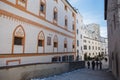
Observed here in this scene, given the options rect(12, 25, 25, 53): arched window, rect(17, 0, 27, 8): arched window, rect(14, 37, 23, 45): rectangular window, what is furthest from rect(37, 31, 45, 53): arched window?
rect(17, 0, 27, 8): arched window

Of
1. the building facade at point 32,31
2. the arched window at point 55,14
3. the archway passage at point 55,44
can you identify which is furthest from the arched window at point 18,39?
the arched window at point 55,14

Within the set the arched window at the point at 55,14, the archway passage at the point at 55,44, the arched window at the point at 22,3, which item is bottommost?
the archway passage at the point at 55,44

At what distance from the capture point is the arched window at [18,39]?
13.0 m

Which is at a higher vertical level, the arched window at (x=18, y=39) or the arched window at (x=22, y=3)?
the arched window at (x=22, y=3)

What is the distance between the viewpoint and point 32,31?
1573cm

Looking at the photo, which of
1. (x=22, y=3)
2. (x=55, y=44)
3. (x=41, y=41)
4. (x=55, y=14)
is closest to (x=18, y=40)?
(x=22, y=3)

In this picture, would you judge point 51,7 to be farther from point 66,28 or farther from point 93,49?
point 93,49

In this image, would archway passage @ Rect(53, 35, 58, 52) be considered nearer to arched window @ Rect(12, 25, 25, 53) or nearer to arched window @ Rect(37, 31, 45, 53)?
arched window @ Rect(37, 31, 45, 53)

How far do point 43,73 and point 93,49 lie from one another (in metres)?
52.7

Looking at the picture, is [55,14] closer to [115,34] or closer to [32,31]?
[32,31]

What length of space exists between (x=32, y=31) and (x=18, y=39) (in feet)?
7.83

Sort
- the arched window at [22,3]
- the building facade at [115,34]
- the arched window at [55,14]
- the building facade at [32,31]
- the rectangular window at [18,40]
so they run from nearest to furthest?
the building facade at [115,34] < the building facade at [32,31] < the rectangular window at [18,40] < the arched window at [22,3] < the arched window at [55,14]

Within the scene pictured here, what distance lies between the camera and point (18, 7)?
44.4 feet

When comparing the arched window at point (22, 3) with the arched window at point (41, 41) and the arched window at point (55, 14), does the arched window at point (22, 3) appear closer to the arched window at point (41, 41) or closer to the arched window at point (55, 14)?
the arched window at point (41, 41)
